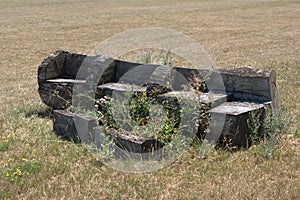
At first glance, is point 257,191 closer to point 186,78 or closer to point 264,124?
point 264,124

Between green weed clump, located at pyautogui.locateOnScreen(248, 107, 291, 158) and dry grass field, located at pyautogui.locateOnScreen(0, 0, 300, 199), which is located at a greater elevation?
green weed clump, located at pyautogui.locateOnScreen(248, 107, 291, 158)

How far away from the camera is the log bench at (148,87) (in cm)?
508

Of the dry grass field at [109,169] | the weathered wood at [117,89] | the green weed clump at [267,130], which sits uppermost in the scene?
the weathered wood at [117,89]

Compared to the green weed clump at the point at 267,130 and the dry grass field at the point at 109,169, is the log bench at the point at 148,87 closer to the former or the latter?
the green weed clump at the point at 267,130

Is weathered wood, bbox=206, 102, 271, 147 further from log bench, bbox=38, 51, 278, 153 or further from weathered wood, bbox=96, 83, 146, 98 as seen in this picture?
weathered wood, bbox=96, 83, 146, 98

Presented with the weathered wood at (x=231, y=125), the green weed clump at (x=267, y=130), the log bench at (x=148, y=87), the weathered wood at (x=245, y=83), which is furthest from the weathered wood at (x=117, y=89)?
the green weed clump at (x=267, y=130)

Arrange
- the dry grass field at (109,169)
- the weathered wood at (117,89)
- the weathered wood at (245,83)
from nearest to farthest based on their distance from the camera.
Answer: the dry grass field at (109,169) → the weathered wood at (245,83) → the weathered wood at (117,89)

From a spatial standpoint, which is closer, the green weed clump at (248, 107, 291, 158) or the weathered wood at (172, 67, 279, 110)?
the green weed clump at (248, 107, 291, 158)

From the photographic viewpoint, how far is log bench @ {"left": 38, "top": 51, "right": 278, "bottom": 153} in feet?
→ 16.7

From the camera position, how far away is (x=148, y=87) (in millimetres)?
5793

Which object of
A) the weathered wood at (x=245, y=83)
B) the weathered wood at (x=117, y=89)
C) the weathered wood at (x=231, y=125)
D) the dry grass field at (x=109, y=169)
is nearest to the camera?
the dry grass field at (x=109, y=169)

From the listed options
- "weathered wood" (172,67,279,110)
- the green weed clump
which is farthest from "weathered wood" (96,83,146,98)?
the green weed clump

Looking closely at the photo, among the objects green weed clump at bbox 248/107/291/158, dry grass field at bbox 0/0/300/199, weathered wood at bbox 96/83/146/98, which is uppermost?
weathered wood at bbox 96/83/146/98

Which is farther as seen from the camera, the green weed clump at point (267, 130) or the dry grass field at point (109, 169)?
the green weed clump at point (267, 130)
